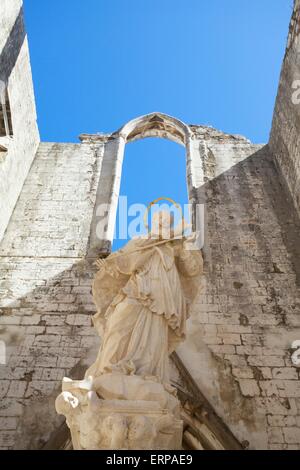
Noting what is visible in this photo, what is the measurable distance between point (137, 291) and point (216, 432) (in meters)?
2.09

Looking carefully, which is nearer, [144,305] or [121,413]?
[121,413]

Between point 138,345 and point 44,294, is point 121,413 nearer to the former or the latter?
point 138,345

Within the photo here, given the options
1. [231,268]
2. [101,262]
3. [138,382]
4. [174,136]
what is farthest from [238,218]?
[138,382]

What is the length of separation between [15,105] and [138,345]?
6902 millimetres

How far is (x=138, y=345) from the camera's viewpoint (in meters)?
3.23

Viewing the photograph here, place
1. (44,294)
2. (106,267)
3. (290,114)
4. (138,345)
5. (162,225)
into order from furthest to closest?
(290,114) → (44,294) → (162,225) → (106,267) → (138,345)

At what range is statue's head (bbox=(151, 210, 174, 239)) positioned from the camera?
13.8 ft

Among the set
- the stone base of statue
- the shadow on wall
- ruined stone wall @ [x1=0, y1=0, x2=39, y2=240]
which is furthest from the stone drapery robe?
ruined stone wall @ [x1=0, y1=0, x2=39, y2=240]

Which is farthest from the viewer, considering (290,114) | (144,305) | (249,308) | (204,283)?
(290,114)

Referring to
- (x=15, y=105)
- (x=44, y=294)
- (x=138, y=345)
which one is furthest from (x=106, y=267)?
(x=15, y=105)

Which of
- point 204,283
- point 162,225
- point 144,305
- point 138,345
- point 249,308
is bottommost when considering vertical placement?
point 138,345

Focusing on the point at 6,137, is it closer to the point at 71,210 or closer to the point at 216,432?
the point at 71,210

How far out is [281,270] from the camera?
7.10 m

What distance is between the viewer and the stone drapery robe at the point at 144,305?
3.17 meters
